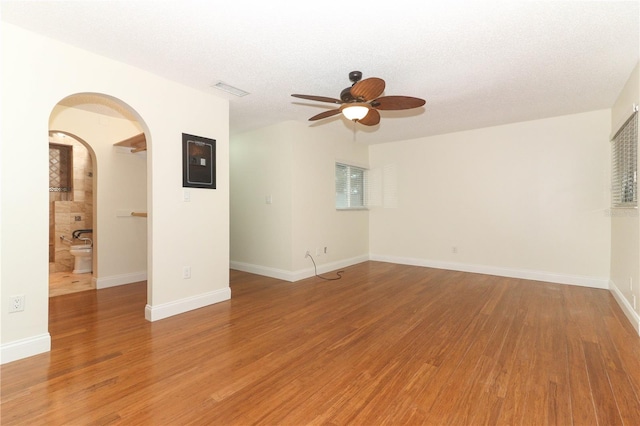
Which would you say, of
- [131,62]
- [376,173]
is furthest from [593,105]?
[131,62]

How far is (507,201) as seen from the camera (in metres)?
4.80

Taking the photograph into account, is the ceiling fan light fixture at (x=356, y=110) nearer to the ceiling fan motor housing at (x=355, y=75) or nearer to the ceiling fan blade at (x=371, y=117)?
the ceiling fan blade at (x=371, y=117)

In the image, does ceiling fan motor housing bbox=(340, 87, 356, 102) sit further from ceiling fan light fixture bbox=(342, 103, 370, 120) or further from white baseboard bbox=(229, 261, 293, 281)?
white baseboard bbox=(229, 261, 293, 281)

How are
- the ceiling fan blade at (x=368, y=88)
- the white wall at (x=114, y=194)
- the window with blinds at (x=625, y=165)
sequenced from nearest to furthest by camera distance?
the ceiling fan blade at (x=368, y=88) → the window with blinds at (x=625, y=165) → the white wall at (x=114, y=194)

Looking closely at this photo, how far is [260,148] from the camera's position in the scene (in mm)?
4938

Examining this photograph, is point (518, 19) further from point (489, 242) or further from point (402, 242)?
point (402, 242)

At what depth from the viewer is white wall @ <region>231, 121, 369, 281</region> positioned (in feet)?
15.1

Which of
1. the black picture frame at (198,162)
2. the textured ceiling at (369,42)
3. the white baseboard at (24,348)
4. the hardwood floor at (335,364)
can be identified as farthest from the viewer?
the black picture frame at (198,162)

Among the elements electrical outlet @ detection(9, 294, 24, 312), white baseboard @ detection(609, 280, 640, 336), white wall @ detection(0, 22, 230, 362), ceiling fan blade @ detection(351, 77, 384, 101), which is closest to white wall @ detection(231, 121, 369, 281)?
white wall @ detection(0, 22, 230, 362)

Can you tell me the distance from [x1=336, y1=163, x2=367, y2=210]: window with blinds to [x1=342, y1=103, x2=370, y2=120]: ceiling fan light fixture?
2.70m

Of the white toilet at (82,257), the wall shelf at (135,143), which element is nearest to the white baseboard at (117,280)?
the white toilet at (82,257)

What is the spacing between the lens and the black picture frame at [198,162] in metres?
3.22

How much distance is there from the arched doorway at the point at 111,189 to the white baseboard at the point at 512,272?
443cm

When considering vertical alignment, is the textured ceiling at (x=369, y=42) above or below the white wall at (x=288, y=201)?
above
